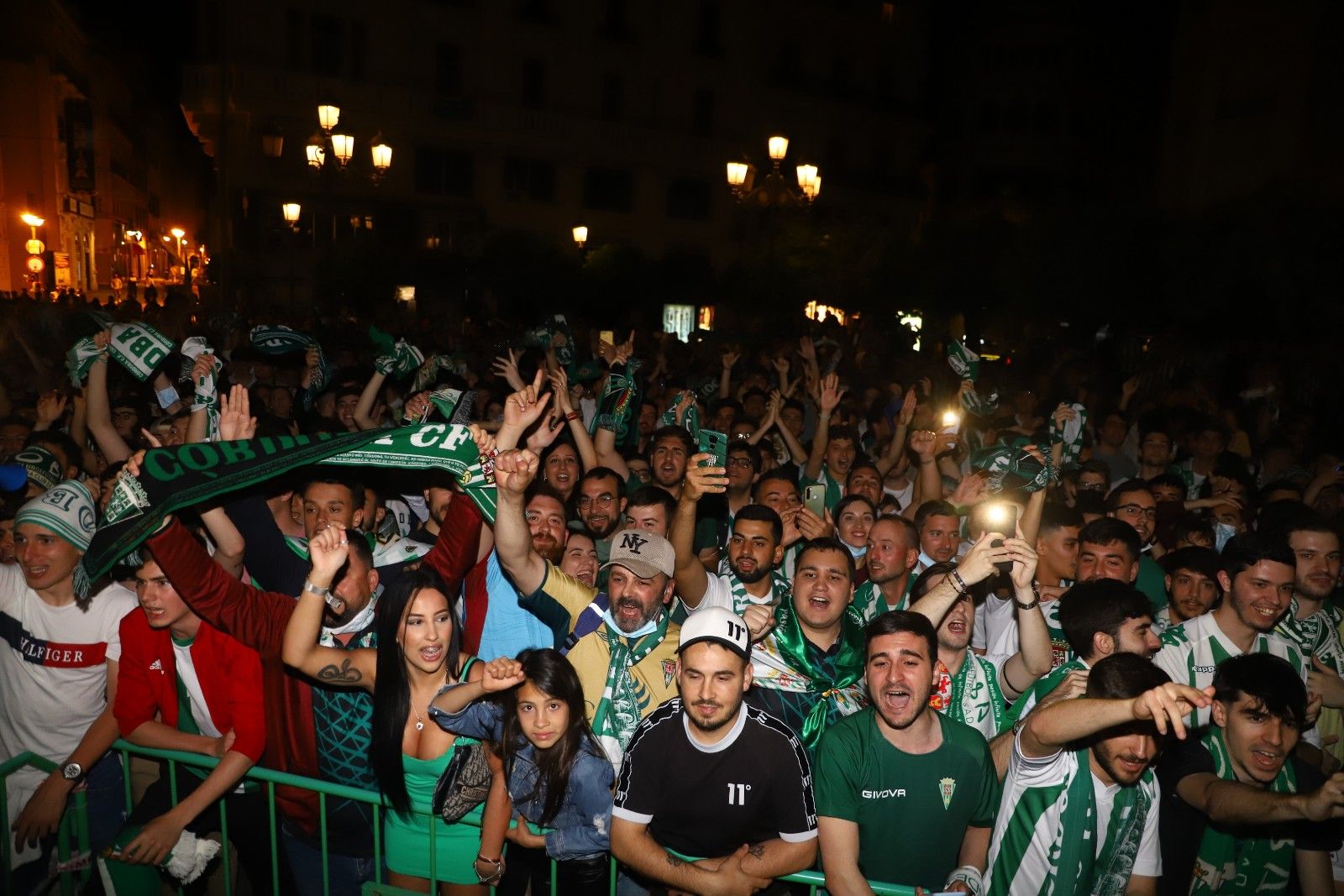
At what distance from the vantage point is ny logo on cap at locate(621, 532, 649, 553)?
460cm

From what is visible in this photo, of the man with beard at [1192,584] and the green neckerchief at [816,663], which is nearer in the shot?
the green neckerchief at [816,663]

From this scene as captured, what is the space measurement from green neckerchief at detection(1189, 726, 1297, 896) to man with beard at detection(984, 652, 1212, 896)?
415 mm

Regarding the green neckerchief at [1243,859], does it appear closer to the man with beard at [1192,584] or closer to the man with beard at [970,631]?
the man with beard at [970,631]

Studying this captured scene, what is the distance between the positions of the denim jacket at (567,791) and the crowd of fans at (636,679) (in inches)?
0.6

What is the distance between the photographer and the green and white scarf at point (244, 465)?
379cm

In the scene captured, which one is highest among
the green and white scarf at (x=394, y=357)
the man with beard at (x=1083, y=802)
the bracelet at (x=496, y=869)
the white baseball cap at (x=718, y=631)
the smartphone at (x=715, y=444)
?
the green and white scarf at (x=394, y=357)

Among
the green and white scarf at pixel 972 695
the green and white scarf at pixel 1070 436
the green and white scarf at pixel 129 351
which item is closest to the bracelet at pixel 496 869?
the green and white scarf at pixel 972 695

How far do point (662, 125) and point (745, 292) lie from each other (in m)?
12.4

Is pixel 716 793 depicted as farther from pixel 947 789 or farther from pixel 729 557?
pixel 729 557

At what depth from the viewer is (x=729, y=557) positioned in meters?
5.48

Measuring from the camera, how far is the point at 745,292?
26734 millimetres

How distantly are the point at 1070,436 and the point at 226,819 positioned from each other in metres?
7.08

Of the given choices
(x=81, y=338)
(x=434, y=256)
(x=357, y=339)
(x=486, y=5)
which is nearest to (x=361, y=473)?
(x=81, y=338)

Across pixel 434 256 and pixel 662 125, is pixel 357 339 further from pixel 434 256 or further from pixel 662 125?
pixel 662 125
